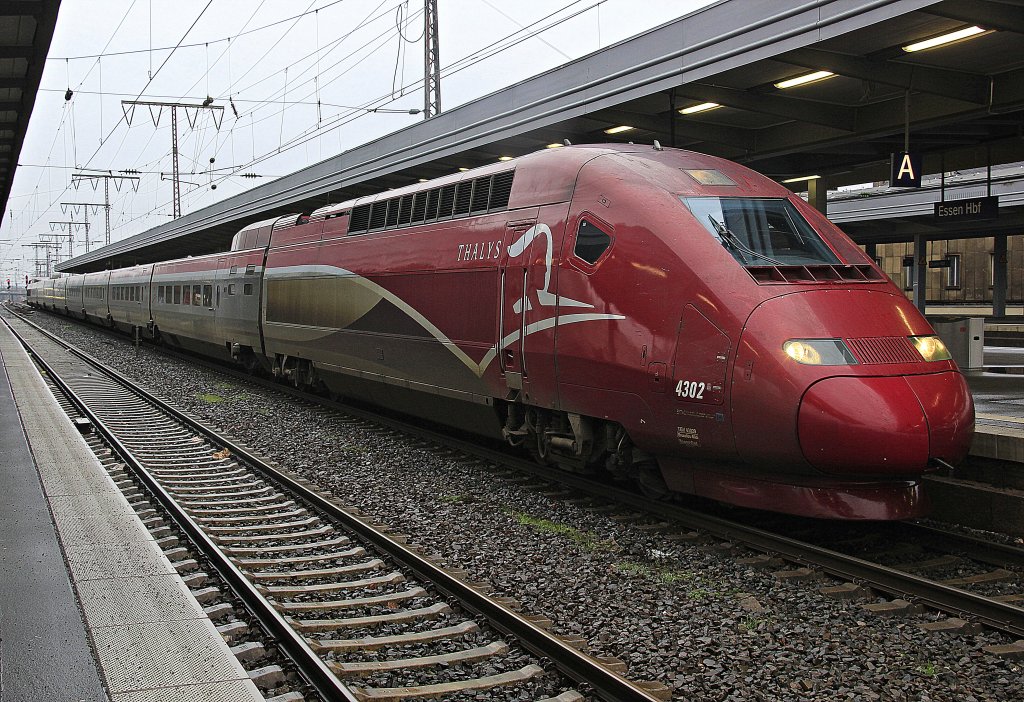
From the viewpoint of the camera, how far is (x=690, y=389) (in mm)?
6559

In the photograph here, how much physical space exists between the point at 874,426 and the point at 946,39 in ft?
16.7

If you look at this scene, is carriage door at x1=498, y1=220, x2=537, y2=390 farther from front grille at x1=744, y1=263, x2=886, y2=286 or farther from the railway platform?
the railway platform

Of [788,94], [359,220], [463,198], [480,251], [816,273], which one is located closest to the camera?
[816,273]

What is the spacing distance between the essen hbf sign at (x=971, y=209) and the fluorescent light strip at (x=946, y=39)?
4962 millimetres

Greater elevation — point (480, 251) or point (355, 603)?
point (480, 251)

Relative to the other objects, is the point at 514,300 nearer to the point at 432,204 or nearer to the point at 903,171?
the point at 432,204

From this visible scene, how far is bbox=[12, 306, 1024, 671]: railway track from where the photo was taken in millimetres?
5293

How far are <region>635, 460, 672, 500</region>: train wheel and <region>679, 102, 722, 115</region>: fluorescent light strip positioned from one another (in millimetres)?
5322

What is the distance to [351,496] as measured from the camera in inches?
342

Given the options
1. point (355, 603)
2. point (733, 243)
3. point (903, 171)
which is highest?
point (903, 171)

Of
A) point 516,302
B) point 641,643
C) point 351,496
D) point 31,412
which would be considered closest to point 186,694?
point 641,643

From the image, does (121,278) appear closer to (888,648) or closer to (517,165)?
(517,165)

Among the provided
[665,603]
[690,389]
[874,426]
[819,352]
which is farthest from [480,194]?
[665,603]

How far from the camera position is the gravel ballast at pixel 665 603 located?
4405mm
